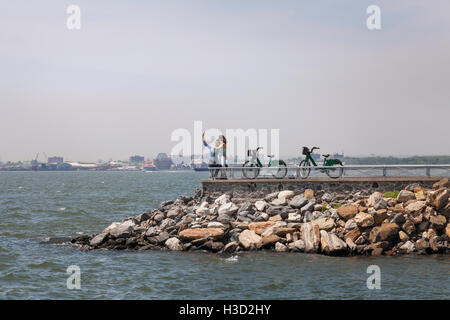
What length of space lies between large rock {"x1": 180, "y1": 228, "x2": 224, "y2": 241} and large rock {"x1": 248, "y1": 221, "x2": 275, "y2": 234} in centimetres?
159

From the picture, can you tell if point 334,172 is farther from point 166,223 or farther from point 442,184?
point 166,223

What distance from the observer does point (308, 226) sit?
79.3 ft

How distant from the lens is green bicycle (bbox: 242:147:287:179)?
29.4 meters

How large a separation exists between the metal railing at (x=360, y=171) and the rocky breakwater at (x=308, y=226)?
120cm

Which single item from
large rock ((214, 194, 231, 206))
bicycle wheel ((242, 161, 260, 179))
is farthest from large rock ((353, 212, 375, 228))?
large rock ((214, 194, 231, 206))

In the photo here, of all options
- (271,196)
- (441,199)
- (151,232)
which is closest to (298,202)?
(271,196)

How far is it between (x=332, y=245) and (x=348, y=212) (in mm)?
2265

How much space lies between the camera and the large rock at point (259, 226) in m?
25.2

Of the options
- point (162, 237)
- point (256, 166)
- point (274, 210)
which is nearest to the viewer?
point (162, 237)

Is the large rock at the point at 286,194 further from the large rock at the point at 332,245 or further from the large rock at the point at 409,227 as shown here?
the large rock at the point at 409,227

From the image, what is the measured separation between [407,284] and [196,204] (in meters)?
14.4

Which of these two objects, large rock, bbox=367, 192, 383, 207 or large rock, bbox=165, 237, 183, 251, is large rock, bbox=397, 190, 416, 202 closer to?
large rock, bbox=367, 192, 383, 207
